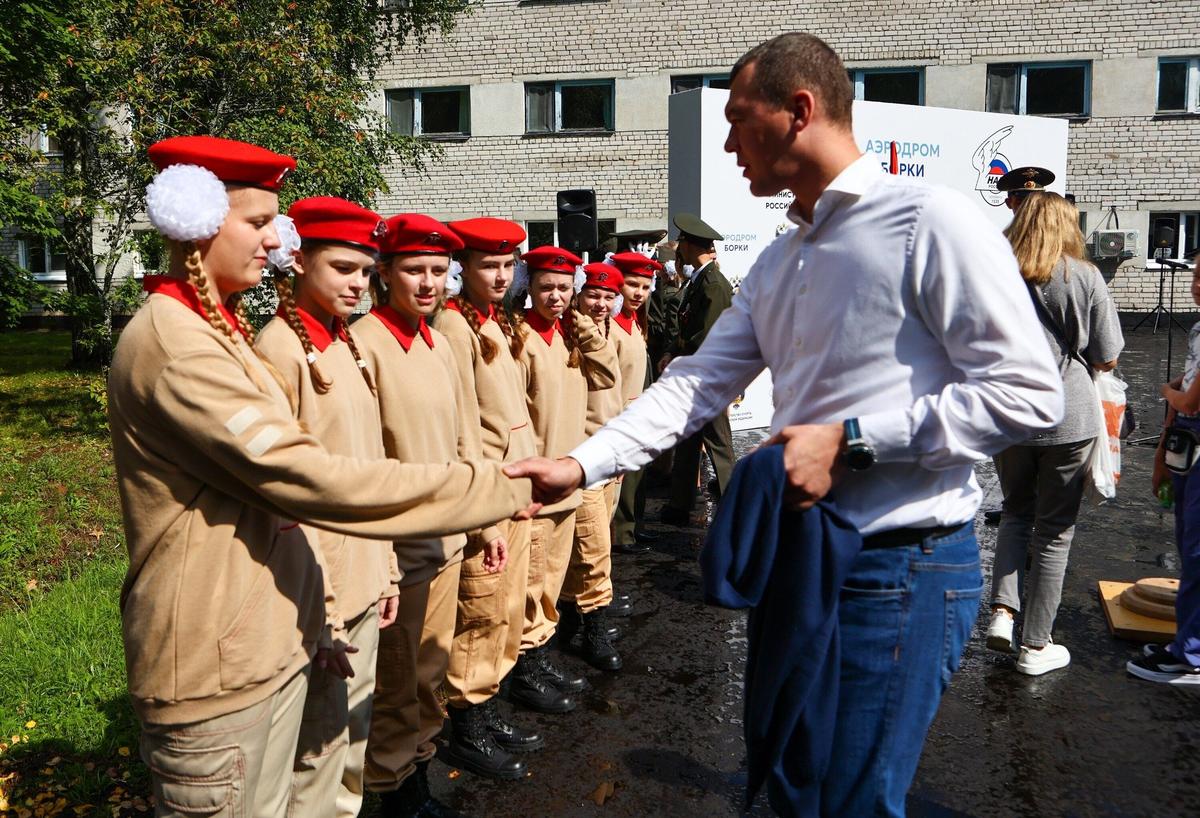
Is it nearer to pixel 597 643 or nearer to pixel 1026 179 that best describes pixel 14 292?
pixel 597 643

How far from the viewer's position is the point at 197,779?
2.30 m

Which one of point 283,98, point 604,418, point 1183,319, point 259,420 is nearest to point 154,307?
point 259,420

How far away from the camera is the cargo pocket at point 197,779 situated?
90.4 inches

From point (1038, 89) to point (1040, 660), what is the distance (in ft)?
75.0

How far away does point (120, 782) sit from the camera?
12.9 feet

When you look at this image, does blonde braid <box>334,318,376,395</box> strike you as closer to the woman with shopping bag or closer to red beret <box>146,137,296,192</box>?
red beret <box>146,137,296,192</box>

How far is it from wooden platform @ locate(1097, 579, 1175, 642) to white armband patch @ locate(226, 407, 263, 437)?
5088mm

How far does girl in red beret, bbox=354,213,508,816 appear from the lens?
365 centimetres

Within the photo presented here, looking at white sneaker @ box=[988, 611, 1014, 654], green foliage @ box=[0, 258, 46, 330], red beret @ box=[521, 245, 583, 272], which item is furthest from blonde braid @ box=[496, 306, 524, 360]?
green foliage @ box=[0, 258, 46, 330]

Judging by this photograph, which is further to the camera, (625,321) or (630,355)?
(625,321)

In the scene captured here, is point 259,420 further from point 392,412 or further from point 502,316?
point 502,316

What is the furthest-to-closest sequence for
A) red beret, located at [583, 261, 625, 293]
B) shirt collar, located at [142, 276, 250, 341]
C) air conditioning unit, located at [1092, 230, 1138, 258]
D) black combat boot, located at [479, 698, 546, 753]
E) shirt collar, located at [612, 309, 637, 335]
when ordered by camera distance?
air conditioning unit, located at [1092, 230, 1138, 258]
shirt collar, located at [612, 309, 637, 335]
red beret, located at [583, 261, 625, 293]
black combat boot, located at [479, 698, 546, 753]
shirt collar, located at [142, 276, 250, 341]

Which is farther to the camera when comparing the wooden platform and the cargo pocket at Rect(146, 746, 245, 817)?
the wooden platform

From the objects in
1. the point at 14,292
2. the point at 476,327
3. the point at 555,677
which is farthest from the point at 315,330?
the point at 14,292
